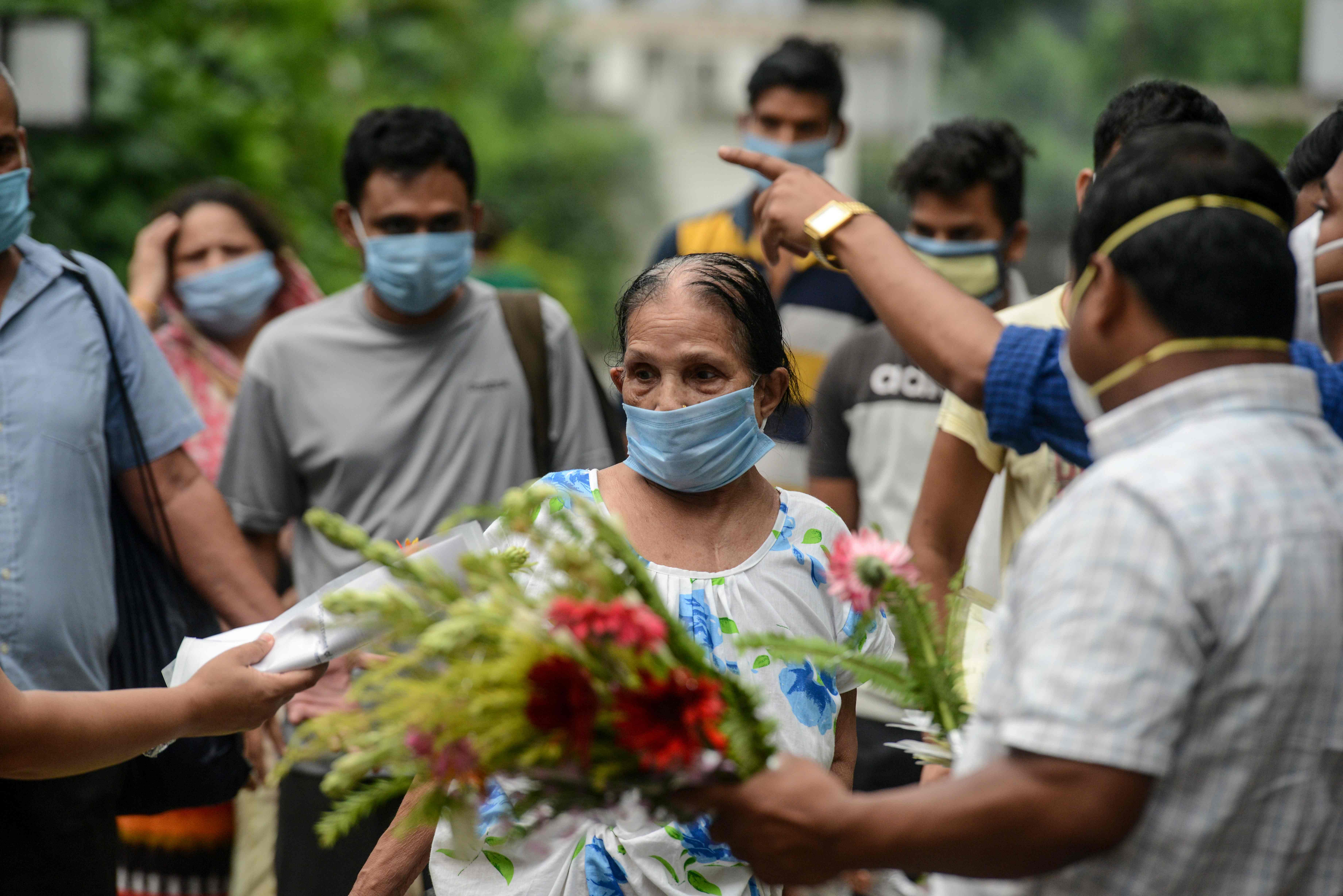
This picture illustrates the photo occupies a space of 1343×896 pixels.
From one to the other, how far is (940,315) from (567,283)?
997 inches

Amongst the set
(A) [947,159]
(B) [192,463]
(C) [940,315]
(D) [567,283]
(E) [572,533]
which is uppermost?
(A) [947,159]

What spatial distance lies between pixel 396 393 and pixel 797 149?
1.88 meters

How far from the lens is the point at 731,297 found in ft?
8.94

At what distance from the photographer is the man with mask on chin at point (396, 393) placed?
401 centimetres

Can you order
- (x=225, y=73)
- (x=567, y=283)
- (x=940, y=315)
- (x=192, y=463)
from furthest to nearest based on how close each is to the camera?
1. (x=567, y=283)
2. (x=225, y=73)
3. (x=192, y=463)
4. (x=940, y=315)

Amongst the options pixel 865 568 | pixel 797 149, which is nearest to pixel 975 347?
pixel 865 568

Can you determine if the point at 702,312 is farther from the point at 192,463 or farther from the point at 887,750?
the point at 887,750

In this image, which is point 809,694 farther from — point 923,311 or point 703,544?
point 923,311

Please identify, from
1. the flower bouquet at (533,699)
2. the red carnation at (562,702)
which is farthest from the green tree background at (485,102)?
the red carnation at (562,702)

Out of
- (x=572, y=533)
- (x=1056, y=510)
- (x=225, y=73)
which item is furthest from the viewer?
(x=225, y=73)

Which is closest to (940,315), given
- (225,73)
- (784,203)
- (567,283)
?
(784,203)

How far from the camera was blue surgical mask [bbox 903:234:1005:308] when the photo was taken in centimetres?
439

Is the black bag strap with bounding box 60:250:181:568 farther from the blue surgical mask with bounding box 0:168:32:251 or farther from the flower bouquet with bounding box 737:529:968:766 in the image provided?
the flower bouquet with bounding box 737:529:968:766

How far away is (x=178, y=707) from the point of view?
255cm
